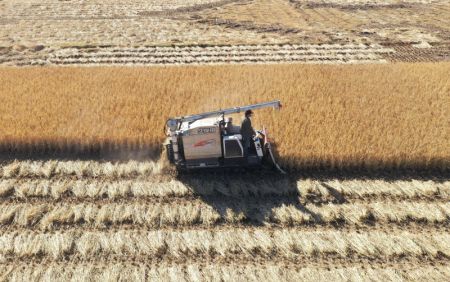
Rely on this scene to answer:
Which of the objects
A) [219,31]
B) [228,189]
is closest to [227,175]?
[228,189]

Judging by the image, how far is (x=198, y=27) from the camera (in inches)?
879

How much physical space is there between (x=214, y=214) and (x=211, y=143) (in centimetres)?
156

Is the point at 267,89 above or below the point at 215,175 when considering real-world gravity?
above

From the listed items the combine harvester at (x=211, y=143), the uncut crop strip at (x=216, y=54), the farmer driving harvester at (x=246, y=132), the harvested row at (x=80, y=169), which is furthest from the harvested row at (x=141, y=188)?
the uncut crop strip at (x=216, y=54)

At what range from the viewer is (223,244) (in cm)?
707

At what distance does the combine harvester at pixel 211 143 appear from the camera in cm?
796

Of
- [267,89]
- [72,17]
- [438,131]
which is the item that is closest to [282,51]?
[267,89]

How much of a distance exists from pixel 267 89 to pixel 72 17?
58.3ft

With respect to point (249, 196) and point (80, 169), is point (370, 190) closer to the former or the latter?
point (249, 196)

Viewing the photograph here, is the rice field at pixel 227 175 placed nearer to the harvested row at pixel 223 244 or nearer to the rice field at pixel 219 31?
the harvested row at pixel 223 244

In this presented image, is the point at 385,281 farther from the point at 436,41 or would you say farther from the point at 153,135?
the point at 436,41

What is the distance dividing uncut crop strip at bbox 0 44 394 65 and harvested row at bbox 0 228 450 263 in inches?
433

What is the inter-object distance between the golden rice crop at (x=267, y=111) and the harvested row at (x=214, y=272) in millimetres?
2997

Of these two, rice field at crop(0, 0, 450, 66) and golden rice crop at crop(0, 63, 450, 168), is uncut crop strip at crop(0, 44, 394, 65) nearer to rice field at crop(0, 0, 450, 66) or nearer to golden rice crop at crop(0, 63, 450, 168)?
rice field at crop(0, 0, 450, 66)
